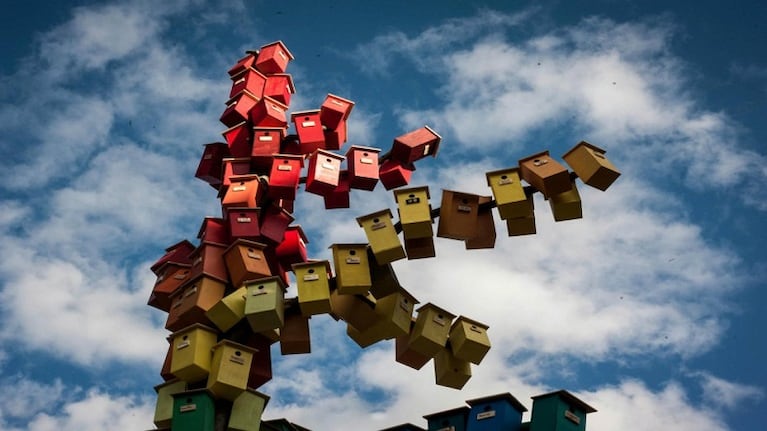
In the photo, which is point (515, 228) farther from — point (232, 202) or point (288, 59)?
point (288, 59)

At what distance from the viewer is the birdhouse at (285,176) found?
7086 millimetres

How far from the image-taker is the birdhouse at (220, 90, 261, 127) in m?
7.82

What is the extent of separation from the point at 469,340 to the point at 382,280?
2.46 feet

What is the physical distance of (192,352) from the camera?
244 inches

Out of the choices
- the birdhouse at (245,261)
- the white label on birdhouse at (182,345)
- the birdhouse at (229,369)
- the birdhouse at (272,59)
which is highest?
the birdhouse at (272,59)

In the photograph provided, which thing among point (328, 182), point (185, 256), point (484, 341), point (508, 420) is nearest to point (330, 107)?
point (328, 182)

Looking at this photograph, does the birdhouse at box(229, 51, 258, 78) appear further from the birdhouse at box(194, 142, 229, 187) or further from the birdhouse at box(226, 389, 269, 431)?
the birdhouse at box(226, 389, 269, 431)

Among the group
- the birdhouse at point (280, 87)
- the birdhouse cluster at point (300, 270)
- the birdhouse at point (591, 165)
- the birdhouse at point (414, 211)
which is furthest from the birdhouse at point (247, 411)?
the birdhouse at point (280, 87)

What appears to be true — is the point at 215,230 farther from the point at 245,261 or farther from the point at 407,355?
the point at 407,355

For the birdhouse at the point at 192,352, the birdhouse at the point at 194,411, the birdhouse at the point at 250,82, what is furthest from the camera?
the birdhouse at the point at 250,82

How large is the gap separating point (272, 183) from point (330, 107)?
3.66 feet

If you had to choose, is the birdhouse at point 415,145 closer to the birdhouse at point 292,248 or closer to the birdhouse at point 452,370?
the birdhouse at point 292,248

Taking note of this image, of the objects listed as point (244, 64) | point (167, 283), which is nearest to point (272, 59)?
point (244, 64)

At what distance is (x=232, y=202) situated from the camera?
696 cm
